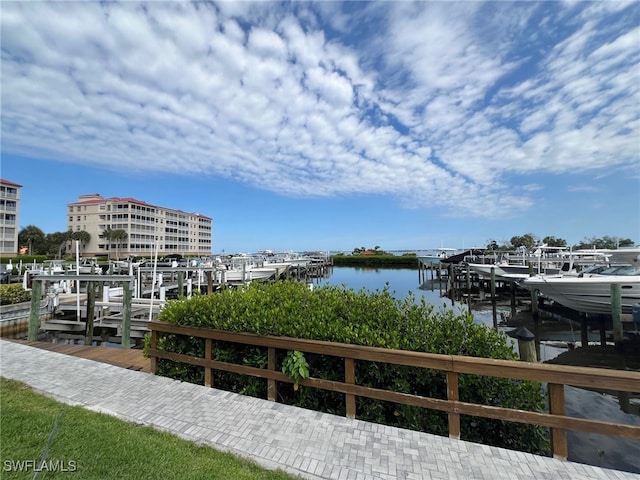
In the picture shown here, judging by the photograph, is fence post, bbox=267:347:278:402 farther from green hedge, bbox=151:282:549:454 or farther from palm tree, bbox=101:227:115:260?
palm tree, bbox=101:227:115:260

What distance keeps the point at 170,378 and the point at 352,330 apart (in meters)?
2.84

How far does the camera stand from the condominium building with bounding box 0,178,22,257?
4844 cm

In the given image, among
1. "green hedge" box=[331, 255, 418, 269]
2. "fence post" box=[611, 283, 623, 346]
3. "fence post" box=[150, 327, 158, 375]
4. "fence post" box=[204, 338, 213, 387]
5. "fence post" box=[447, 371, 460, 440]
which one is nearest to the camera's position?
"fence post" box=[447, 371, 460, 440]

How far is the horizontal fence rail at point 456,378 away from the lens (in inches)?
106

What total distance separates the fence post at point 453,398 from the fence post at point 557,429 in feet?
2.51

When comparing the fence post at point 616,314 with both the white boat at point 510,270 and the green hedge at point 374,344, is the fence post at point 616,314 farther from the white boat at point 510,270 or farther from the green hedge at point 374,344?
the green hedge at point 374,344

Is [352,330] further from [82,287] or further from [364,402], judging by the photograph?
[82,287]

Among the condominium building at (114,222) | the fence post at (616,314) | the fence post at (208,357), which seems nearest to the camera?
the fence post at (208,357)

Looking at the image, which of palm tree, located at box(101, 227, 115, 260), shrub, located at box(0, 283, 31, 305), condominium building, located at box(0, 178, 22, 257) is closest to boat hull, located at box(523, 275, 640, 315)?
shrub, located at box(0, 283, 31, 305)

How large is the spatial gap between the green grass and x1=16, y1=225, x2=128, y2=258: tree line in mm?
71708

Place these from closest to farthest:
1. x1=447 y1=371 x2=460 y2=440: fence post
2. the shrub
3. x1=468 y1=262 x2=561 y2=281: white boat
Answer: x1=447 y1=371 x2=460 y2=440: fence post
the shrub
x1=468 y1=262 x2=561 y2=281: white boat

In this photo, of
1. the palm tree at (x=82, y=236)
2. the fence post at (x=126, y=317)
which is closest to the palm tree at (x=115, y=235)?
the palm tree at (x=82, y=236)

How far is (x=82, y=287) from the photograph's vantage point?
1828cm

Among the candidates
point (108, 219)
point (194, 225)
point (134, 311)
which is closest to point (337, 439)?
point (134, 311)
